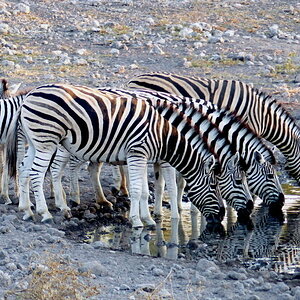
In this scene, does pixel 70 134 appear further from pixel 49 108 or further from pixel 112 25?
pixel 112 25

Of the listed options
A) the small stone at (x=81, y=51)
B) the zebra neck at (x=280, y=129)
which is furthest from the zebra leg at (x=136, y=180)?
the small stone at (x=81, y=51)

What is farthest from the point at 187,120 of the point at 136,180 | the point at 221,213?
the point at 221,213

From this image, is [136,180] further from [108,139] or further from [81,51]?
[81,51]

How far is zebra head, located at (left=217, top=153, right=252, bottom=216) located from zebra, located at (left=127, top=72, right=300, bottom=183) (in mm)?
1431

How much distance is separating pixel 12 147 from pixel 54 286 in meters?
3.67

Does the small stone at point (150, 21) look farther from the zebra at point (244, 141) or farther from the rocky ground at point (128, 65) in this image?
the zebra at point (244, 141)

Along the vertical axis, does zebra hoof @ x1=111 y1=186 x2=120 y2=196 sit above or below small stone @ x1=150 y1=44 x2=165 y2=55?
below

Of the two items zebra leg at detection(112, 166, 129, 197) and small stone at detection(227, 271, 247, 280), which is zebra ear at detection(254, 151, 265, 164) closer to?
zebra leg at detection(112, 166, 129, 197)

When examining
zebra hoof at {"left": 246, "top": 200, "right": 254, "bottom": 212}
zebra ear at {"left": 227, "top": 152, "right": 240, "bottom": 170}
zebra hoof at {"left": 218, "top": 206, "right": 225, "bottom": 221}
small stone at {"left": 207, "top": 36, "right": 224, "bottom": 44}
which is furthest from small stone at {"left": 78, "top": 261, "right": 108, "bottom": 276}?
small stone at {"left": 207, "top": 36, "right": 224, "bottom": 44}

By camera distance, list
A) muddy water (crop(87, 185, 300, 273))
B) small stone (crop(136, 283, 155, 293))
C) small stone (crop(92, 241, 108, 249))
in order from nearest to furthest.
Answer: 1. small stone (crop(136, 283, 155, 293))
2. small stone (crop(92, 241, 108, 249))
3. muddy water (crop(87, 185, 300, 273))

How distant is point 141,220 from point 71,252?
1871mm

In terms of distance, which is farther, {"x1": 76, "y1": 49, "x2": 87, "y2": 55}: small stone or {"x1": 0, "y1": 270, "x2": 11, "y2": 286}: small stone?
{"x1": 76, "y1": 49, "x2": 87, "y2": 55}: small stone

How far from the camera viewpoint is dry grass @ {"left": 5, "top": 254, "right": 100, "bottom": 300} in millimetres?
6305

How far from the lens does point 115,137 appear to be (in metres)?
9.47
